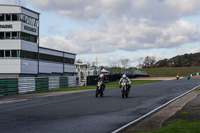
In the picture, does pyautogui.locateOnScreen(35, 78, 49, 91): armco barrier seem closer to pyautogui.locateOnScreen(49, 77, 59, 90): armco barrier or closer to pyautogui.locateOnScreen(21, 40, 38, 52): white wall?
pyautogui.locateOnScreen(49, 77, 59, 90): armco barrier

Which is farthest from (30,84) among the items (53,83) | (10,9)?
(10,9)

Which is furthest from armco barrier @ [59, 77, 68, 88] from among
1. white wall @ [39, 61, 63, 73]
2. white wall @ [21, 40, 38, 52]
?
white wall @ [39, 61, 63, 73]

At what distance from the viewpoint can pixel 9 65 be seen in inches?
1849

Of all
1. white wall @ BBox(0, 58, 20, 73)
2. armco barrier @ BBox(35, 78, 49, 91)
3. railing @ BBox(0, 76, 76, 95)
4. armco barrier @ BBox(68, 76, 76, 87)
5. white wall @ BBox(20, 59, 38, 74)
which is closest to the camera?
railing @ BBox(0, 76, 76, 95)

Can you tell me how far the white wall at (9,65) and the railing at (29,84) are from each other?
1472 centimetres

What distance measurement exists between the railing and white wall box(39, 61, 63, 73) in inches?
860

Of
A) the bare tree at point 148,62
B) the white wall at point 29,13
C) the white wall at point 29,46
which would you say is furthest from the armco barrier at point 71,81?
the bare tree at point 148,62

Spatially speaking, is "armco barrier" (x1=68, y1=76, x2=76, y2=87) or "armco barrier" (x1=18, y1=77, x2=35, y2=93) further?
"armco barrier" (x1=68, y1=76, x2=76, y2=87)

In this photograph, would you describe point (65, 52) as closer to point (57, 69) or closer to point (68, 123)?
point (57, 69)

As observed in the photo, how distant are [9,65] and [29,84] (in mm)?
21810

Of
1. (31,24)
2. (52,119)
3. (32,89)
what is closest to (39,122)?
(52,119)

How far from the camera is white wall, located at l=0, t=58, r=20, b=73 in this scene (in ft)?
154

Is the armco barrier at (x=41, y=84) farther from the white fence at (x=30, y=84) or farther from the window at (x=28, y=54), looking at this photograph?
the window at (x=28, y=54)

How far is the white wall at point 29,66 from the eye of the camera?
48219 millimetres
